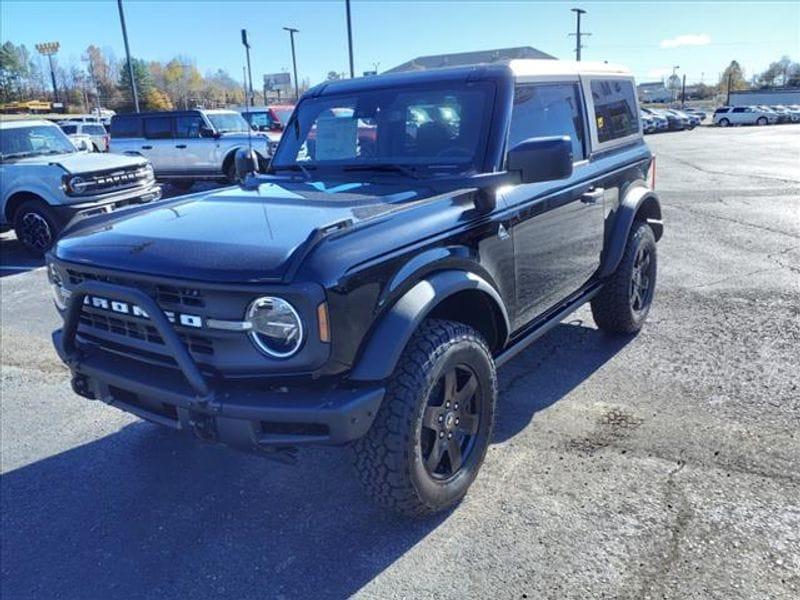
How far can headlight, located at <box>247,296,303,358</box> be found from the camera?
2.41 metres

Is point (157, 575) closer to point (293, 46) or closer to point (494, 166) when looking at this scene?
point (494, 166)

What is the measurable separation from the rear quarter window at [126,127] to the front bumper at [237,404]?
14769 mm

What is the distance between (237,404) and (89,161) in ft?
27.9

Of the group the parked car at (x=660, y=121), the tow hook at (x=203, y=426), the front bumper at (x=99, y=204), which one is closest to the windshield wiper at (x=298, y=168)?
the tow hook at (x=203, y=426)

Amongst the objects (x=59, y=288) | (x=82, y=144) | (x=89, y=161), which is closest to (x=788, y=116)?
(x=82, y=144)

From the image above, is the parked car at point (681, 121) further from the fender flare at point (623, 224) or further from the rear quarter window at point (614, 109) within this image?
the fender flare at point (623, 224)

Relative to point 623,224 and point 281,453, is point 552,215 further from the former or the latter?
point 281,453

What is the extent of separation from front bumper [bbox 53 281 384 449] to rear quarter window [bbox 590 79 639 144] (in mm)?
3015

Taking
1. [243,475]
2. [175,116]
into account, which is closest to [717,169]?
[175,116]

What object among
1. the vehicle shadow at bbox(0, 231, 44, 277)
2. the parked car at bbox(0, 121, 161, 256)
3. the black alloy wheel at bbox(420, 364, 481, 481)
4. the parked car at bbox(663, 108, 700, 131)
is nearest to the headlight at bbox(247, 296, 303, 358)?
the black alloy wheel at bbox(420, 364, 481, 481)

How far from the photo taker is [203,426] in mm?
2553

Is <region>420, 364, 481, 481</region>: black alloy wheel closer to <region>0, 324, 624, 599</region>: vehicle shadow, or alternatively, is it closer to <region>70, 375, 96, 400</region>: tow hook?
<region>0, 324, 624, 599</region>: vehicle shadow

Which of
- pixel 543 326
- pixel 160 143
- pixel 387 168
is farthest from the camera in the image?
pixel 160 143

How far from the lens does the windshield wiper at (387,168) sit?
3.53 meters
